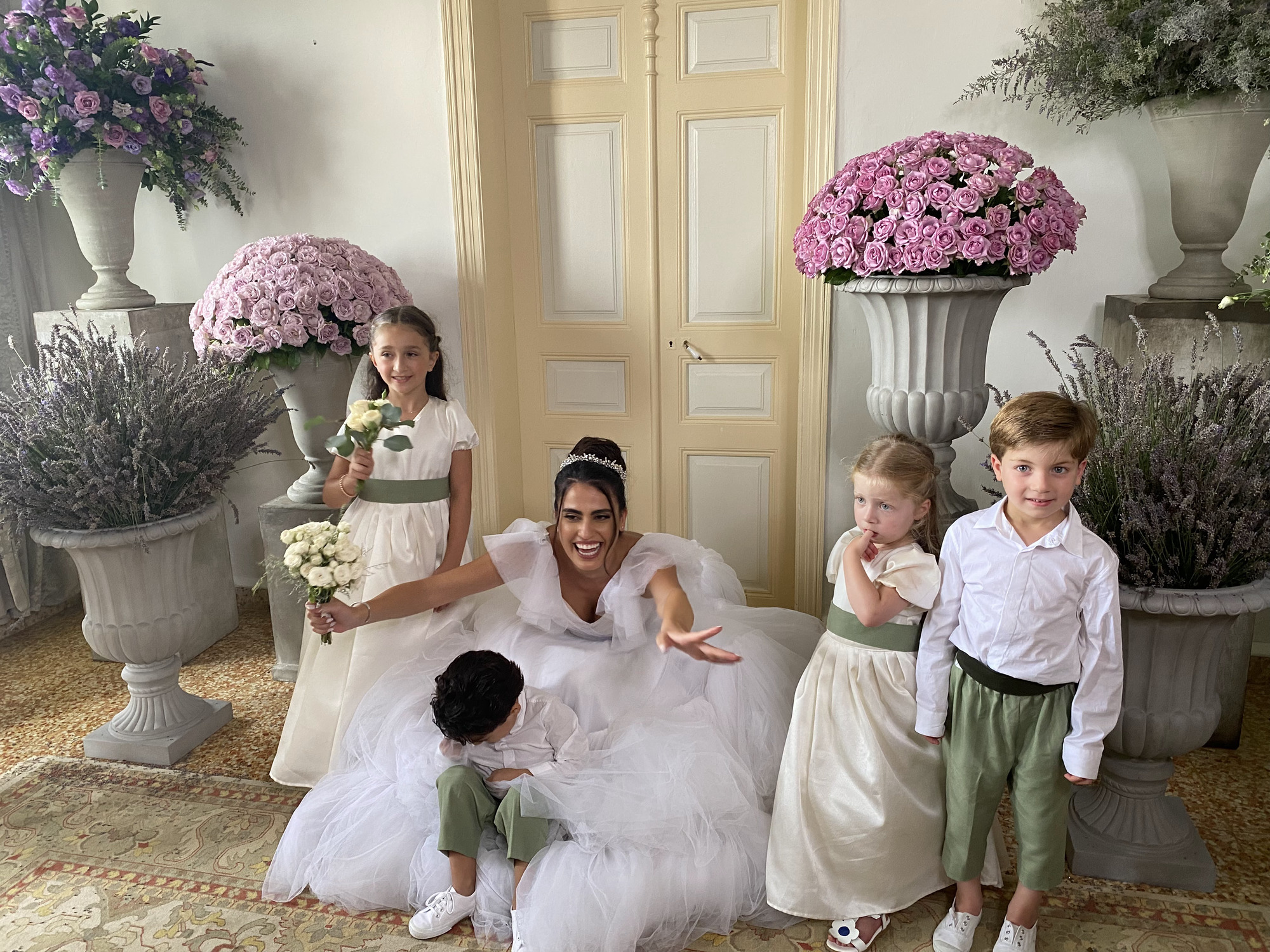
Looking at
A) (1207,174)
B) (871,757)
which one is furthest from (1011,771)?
(1207,174)

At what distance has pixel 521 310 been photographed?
12.8ft

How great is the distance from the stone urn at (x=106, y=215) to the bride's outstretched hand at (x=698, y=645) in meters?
2.66

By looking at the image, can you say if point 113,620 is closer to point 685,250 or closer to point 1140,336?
point 685,250

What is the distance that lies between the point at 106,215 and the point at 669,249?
2.09m

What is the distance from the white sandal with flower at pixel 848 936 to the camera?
2.07m

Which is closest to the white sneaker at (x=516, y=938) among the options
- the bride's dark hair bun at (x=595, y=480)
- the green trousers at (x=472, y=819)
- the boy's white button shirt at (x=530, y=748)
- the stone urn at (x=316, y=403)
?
the green trousers at (x=472, y=819)

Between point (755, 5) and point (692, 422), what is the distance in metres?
1.56

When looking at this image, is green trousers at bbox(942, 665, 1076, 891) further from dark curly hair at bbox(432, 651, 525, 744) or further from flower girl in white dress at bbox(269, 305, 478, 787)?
flower girl in white dress at bbox(269, 305, 478, 787)

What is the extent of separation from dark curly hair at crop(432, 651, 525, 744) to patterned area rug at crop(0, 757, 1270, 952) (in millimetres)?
521

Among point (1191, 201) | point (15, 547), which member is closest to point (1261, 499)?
point (1191, 201)

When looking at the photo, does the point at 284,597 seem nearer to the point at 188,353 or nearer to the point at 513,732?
the point at 188,353

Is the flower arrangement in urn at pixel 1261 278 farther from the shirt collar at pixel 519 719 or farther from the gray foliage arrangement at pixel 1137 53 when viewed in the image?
the shirt collar at pixel 519 719

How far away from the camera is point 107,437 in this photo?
260 centimetres

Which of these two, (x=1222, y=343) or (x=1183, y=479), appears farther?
(x=1222, y=343)
